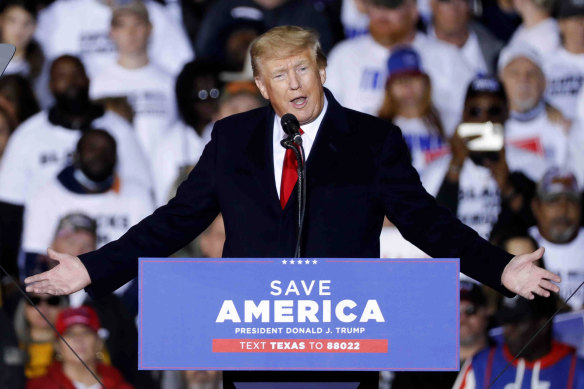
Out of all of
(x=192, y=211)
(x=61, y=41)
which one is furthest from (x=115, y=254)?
(x=61, y=41)

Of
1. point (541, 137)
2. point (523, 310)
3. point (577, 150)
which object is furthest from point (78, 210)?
point (577, 150)

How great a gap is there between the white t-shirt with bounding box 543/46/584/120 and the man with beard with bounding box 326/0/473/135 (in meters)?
0.40

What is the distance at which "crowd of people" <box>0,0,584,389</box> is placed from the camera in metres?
4.58

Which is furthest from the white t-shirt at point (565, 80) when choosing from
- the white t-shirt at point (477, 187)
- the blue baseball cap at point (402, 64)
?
the blue baseball cap at point (402, 64)

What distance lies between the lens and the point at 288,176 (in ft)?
6.88

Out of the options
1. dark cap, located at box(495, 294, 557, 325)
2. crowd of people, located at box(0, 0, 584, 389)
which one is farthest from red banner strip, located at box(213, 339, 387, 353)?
dark cap, located at box(495, 294, 557, 325)

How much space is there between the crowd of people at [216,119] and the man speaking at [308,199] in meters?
2.41

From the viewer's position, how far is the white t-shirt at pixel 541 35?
4871mm

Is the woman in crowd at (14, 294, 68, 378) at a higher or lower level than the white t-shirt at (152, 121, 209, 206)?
lower

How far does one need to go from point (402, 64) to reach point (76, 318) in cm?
193

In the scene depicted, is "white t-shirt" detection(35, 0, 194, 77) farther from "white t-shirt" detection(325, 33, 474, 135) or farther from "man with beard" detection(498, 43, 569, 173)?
"man with beard" detection(498, 43, 569, 173)

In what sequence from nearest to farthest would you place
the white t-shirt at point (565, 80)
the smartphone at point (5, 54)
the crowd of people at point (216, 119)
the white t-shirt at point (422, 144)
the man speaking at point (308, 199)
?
the man speaking at point (308, 199), the smartphone at point (5, 54), the crowd of people at point (216, 119), the white t-shirt at point (422, 144), the white t-shirt at point (565, 80)

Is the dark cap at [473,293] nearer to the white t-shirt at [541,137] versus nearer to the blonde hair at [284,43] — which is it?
the white t-shirt at [541,137]

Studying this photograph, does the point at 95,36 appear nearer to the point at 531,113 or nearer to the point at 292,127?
the point at 531,113
